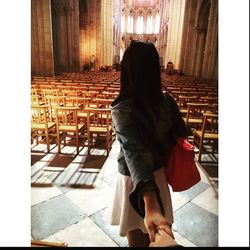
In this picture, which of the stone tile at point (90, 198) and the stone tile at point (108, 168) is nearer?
the stone tile at point (90, 198)

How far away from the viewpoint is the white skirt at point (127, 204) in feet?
4.74

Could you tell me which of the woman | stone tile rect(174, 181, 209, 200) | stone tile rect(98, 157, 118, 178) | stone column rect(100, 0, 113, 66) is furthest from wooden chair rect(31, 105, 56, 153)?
stone column rect(100, 0, 113, 66)

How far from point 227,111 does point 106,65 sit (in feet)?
97.0

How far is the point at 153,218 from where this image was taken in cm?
87

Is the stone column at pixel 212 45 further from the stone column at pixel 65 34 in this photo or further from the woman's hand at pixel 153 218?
the woman's hand at pixel 153 218

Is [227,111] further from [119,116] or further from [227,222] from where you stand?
[119,116]

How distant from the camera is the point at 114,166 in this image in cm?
420

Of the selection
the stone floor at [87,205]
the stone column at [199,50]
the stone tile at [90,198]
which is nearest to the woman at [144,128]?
the stone floor at [87,205]

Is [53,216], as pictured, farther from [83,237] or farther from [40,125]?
[40,125]

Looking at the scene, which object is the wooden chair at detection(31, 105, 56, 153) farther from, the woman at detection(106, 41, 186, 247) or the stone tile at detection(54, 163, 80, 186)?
the woman at detection(106, 41, 186, 247)

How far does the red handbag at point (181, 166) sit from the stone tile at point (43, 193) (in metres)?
2.29

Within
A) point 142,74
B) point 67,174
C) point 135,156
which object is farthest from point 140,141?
point 67,174

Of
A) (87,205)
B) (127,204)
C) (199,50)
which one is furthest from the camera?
(199,50)

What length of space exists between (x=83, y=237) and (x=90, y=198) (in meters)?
0.76
